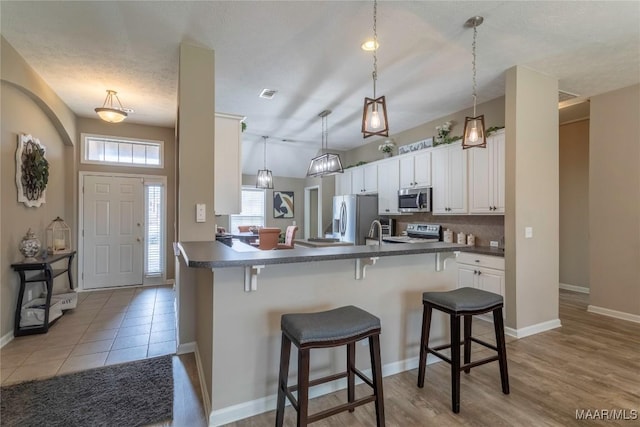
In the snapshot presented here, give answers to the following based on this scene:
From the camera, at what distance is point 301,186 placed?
27.5 feet

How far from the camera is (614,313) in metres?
3.86

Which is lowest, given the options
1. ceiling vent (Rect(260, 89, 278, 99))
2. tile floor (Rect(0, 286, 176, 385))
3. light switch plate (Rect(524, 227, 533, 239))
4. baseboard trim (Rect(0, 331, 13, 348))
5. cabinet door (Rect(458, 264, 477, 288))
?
tile floor (Rect(0, 286, 176, 385))

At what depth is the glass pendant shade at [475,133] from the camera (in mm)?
2824

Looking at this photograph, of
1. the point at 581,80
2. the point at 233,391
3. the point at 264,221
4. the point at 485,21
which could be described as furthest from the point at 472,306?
the point at 264,221

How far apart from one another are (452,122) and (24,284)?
5910 mm

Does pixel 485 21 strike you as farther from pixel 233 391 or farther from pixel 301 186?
pixel 301 186

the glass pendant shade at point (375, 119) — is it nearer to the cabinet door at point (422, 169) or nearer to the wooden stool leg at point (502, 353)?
the wooden stool leg at point (502, 353)

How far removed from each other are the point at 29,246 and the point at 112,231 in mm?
2010

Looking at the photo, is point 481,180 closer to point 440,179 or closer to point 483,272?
point 440,179

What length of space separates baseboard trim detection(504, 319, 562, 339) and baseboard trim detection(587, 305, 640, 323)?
0.91 meters

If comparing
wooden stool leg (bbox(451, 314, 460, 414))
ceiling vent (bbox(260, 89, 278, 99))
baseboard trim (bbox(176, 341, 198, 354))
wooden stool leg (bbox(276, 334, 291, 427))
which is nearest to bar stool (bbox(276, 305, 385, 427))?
wooden stool leg (bbox(276, 334, 291, 427))

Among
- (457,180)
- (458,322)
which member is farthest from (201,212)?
(457,180)

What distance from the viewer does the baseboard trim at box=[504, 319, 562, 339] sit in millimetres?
3290

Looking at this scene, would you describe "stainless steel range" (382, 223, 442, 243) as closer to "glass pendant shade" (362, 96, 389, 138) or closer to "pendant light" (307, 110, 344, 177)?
"pendant light" (307, 110, 344, 177)
